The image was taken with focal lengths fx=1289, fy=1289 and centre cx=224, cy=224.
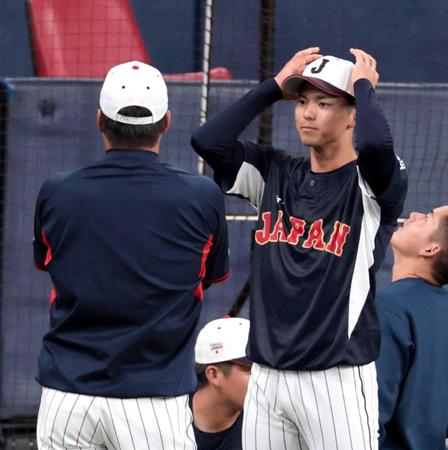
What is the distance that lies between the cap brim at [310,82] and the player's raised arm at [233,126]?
3cm

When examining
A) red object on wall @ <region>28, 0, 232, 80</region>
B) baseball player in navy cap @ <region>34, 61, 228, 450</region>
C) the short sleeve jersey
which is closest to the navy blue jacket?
the short sleeve jersey

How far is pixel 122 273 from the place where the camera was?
3.41 m

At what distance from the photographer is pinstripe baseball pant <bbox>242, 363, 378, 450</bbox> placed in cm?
389

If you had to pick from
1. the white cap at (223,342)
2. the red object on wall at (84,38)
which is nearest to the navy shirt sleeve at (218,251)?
the white cap at (223,342)

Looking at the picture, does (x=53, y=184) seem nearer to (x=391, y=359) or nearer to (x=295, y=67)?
(x=295, y=67)

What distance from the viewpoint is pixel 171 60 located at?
6504 mm

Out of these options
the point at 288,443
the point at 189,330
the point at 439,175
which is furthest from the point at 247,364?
the point at 439,175

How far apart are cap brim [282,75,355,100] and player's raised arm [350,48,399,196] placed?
73 mm

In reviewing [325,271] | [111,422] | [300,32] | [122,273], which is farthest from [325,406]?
[300,32]

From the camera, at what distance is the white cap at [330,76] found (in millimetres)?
3975

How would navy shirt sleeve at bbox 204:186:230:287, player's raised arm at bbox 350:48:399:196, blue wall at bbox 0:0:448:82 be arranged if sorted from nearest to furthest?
navy shirt sleeve at bbox 204:186:230:287 → player's raised arm at bbox 350:48:399:196 → blue wall at bbox 0:0:448:82

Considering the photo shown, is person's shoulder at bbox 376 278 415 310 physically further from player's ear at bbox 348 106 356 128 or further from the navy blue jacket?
player's ear at bbox 348 106 356 128

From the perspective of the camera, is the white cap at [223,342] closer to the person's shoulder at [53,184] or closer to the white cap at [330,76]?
the white cap at [330,76]

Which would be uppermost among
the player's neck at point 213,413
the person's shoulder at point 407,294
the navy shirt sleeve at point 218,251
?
the navy shirt sleeve at point 218,251
